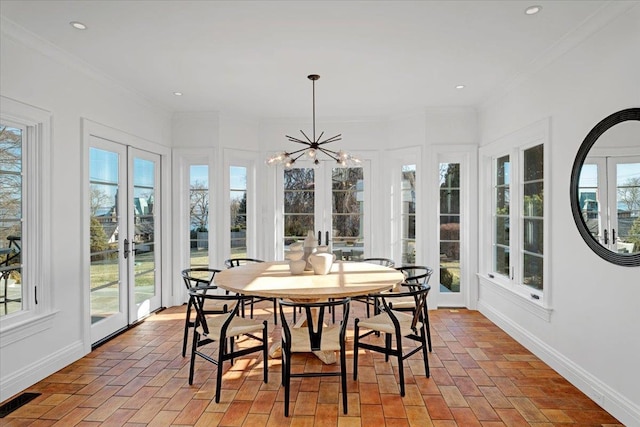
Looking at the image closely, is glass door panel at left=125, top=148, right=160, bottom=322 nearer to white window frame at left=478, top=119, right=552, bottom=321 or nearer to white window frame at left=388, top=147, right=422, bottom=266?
white window frame at left=388, top=147, right=422, bottom=266

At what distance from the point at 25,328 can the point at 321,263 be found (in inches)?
90.5

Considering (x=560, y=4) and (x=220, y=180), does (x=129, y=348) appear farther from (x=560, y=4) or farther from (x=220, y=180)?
(x=560, y=4)

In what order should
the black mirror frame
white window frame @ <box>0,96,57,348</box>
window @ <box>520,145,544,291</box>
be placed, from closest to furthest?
the black mirror frame
white window frame @ <box>0,96,57,348</box>
window @ <box>520,145,544,291</box>

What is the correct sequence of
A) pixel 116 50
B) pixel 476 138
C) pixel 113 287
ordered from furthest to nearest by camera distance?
pixel 476 138
pixel 113 287
pixel 116 50

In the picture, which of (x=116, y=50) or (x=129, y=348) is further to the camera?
(x=129, y=348)

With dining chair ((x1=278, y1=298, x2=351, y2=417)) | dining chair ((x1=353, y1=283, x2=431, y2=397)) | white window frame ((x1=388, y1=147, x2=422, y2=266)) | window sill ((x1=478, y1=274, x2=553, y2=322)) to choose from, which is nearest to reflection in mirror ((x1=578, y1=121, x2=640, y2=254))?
window sill ((x1=478, y1=274, x2=553, y2=322))

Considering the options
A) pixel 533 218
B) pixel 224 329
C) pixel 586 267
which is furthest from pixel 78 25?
pixel 533 218

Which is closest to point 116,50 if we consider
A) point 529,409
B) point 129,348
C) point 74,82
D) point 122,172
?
point 74,82

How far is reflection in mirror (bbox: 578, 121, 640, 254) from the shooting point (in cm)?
239

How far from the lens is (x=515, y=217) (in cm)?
412

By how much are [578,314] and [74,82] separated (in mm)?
4543

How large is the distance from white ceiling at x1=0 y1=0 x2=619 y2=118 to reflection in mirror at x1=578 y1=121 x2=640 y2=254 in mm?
841

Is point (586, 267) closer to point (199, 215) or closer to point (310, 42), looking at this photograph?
point (310, 42)

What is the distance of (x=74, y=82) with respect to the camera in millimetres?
3447
